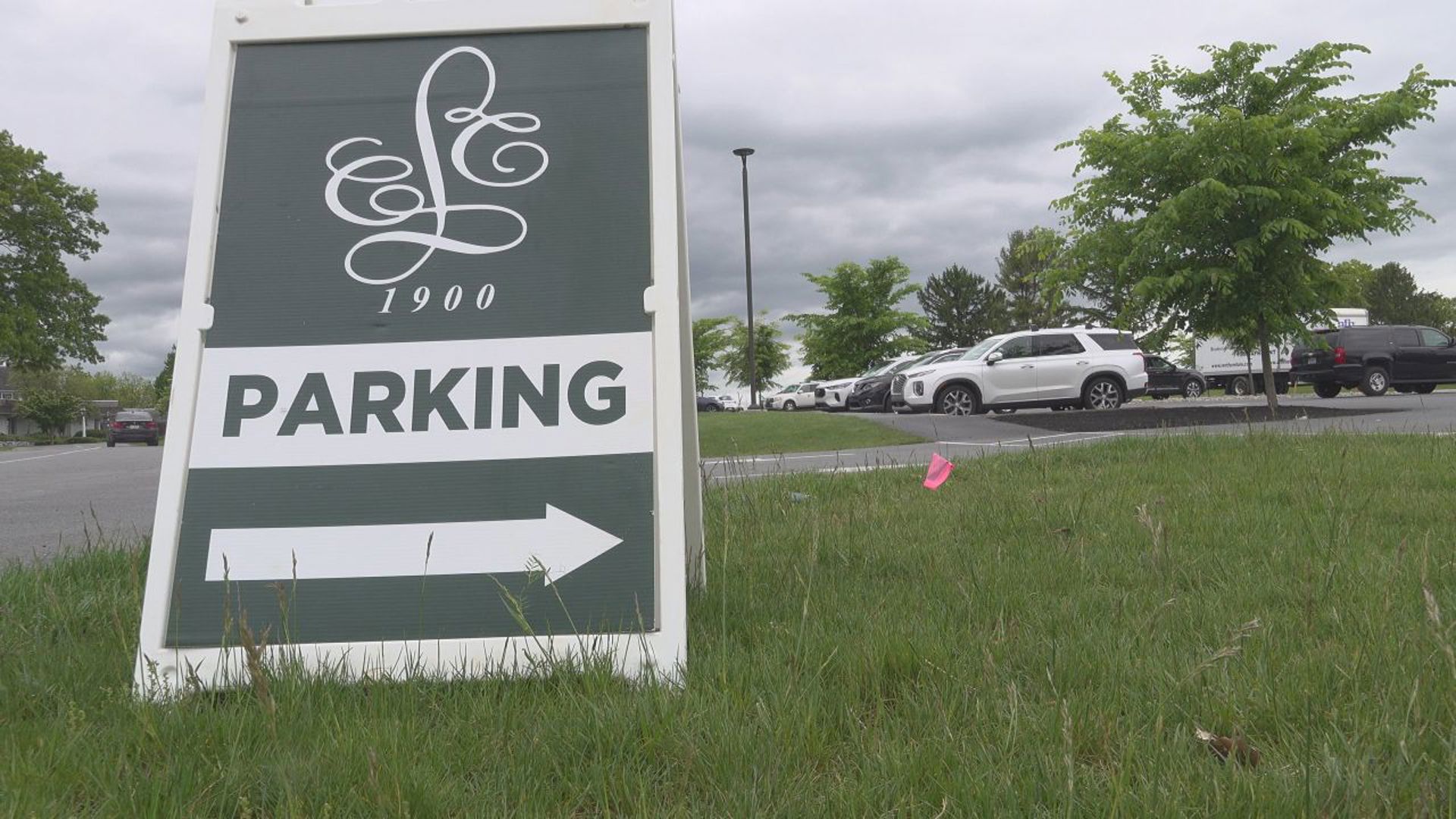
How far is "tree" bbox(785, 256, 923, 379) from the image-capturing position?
47875 millimetres

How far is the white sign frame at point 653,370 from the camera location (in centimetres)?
226

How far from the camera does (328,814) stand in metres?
1.56

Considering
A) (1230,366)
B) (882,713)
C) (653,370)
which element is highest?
(1230,366)

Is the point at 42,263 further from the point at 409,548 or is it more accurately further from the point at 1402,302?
the point at 1402,302

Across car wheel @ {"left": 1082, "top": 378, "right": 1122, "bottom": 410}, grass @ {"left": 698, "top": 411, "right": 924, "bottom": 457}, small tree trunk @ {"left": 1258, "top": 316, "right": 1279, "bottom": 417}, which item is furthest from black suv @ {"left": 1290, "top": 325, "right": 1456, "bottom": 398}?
grass @ {"left": 698, "top": 411, "right": 924, "bottom": 457}

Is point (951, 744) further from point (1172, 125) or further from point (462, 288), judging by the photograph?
point (1172, 125)

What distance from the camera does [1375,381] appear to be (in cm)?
2433

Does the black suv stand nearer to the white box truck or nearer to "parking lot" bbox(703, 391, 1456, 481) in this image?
"parking lot" bbox(703, 391, 1456, 481)

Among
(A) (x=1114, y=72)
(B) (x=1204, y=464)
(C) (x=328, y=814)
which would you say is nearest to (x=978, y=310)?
(A) (x=1114, y=72)

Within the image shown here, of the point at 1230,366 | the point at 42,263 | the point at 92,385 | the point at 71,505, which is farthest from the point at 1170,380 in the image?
the point at 92,385

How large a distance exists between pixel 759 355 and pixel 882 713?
61632 mm

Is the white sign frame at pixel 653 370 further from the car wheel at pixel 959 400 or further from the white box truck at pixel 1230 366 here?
the white box truck at pixel 1230 366

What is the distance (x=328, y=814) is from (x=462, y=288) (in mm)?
1504

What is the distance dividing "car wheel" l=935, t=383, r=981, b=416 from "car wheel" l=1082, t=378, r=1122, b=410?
216cm
